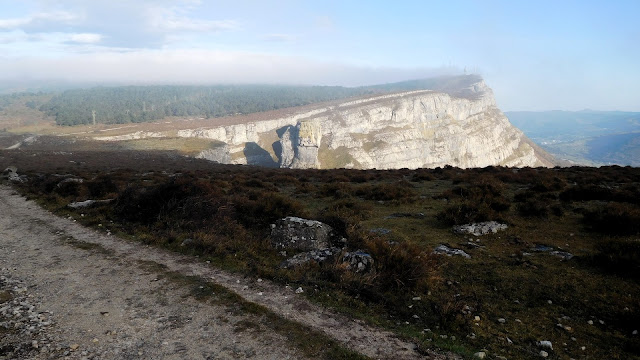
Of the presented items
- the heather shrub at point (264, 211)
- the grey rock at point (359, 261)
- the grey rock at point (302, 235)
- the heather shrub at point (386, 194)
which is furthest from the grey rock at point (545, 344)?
the heather shrub at point (386, 194)

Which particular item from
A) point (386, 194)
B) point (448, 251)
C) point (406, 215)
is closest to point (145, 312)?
point (448, 251)

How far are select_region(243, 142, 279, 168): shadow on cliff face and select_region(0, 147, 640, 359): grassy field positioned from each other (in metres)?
160

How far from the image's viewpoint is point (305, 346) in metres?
6.53

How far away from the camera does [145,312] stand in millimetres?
7934

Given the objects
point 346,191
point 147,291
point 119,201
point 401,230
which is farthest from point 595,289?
point 119,201

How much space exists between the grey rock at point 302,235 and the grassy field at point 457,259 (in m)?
0.52

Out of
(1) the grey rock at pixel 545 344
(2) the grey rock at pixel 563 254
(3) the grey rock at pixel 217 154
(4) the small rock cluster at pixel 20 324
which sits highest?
(2) the grey rock at pixel 563 254

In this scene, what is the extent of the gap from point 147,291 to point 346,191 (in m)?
15.3

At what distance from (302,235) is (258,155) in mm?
173278

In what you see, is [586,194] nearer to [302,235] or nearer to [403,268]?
[403,268]

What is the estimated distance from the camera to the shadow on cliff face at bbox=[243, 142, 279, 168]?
586 feet

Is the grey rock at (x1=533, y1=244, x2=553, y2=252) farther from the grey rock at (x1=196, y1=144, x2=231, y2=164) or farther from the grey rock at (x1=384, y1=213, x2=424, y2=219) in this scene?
the grey rock at (x1=196, y1=144, x2=231, y2=164)

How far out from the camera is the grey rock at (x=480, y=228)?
13016mm

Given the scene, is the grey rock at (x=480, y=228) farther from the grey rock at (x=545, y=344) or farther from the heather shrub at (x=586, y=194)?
the heather shrub at (x=586, y=194)
